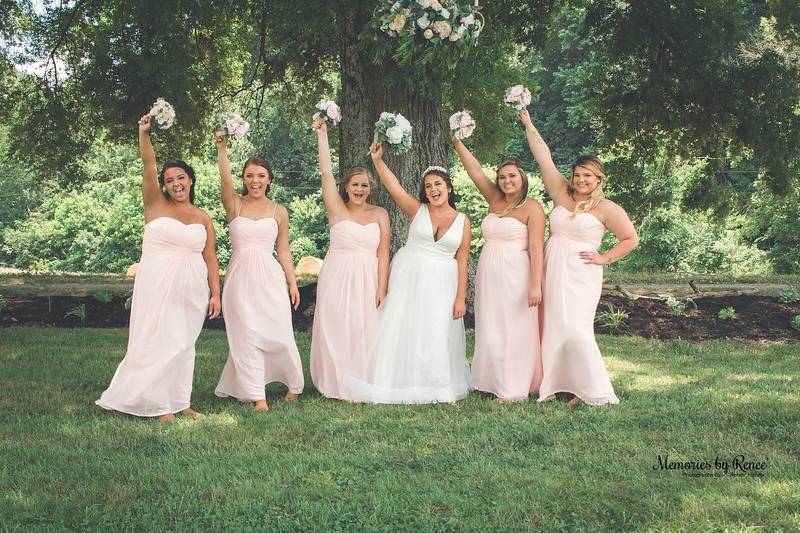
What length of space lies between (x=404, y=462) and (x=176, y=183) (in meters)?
2.90

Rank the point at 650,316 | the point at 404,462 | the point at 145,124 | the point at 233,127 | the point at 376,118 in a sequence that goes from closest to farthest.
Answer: the point at 404,462
the point at 145,124
the point at 233,127
the point at 376,118
the point at 650,316

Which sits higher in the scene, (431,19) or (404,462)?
(431,19)

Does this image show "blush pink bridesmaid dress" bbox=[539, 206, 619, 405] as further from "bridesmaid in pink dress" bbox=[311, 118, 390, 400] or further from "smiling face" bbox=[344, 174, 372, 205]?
"smiling face" bbox=[344, 174, 372, 205]

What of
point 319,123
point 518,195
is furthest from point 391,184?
point 518,195

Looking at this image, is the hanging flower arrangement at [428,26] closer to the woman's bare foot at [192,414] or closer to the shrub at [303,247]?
the woman's bare foot at [192,414]

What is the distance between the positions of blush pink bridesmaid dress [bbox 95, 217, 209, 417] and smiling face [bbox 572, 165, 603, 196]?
9.86 feet

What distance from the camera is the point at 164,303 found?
6.44m

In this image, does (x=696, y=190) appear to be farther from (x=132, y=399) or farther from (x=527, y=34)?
(x=132, y=399)

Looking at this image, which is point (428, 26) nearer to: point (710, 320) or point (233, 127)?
point (233, 127)

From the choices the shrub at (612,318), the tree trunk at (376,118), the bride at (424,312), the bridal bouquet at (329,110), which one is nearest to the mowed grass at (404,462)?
the bride at (424,312)

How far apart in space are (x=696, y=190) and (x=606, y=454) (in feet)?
29.6

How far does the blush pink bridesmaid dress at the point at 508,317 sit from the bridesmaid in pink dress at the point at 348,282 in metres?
0.91

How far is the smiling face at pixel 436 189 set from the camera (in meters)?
6.96

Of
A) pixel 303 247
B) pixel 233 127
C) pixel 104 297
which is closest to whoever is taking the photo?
pixel 233 127
